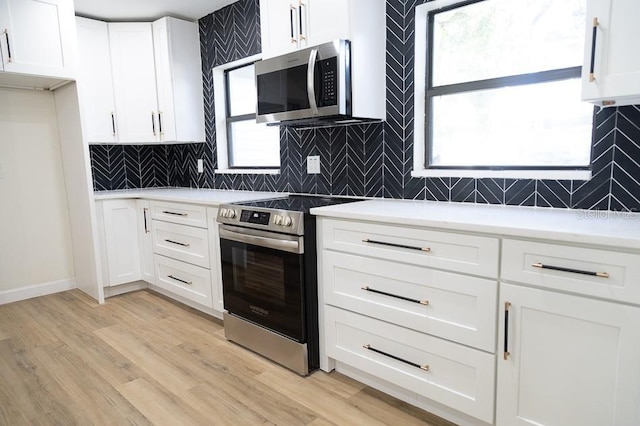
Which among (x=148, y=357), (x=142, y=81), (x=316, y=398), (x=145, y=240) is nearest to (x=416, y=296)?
(x=316, y=398)

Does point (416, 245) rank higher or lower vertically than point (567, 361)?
higher

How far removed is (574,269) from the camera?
4.33 feet

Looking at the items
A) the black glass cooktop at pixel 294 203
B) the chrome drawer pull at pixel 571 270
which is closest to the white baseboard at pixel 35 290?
the black glass cooktop at pixel 294 203

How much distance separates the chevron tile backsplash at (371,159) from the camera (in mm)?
1712

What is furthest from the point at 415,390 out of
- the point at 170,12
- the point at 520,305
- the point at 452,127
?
the point at 170,12

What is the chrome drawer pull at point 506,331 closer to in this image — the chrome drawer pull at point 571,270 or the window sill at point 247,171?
the chrome drawer pull at point 571,270

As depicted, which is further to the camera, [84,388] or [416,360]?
[84,388]

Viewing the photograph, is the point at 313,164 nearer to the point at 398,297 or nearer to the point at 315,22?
the point at 315,22

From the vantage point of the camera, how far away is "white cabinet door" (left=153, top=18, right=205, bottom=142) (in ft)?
11.7

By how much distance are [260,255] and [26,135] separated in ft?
8.59

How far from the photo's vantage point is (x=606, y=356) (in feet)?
4.24

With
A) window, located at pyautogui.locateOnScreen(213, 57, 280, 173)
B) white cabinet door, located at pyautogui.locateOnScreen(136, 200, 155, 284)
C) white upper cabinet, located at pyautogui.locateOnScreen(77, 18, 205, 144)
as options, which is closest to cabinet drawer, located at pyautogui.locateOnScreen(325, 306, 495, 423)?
window, located at pyautogui.locateOnScreen(213, 57, 280, 173)

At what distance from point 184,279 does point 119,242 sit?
2.64 feet

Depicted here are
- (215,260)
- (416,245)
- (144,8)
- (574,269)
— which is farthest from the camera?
(144,8)
